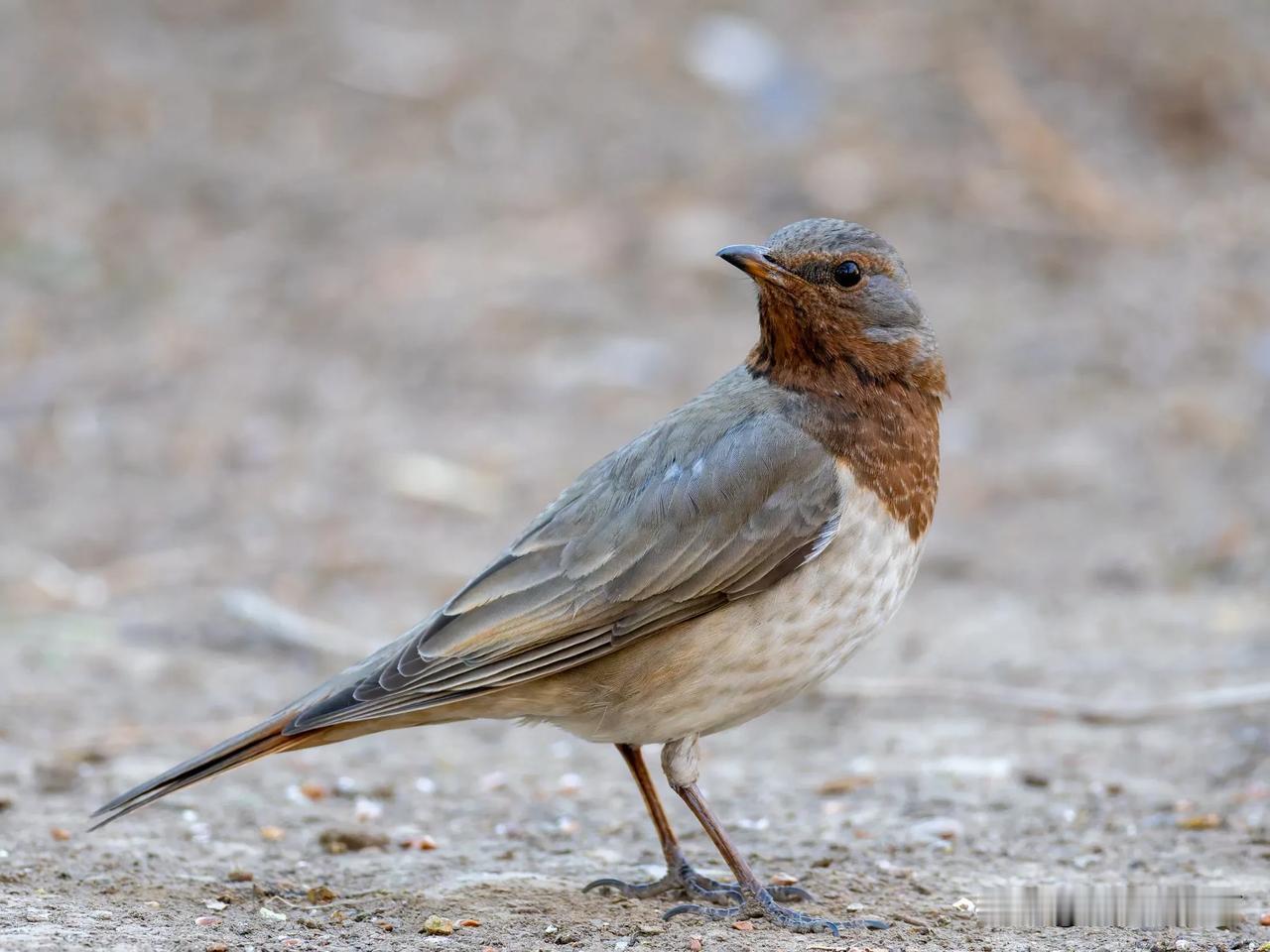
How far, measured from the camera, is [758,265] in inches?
201

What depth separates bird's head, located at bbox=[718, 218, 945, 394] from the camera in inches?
204

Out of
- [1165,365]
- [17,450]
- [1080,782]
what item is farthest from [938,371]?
[17,450]

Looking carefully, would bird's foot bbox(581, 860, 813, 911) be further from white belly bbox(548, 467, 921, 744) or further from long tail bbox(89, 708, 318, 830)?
long tail bbox(89, 708, 318, 830)

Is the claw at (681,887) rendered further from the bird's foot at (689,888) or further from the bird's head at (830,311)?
the bird's head at (830,311)

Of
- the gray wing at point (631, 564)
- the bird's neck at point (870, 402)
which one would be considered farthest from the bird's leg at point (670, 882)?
the bird's neck at point (870, 402)

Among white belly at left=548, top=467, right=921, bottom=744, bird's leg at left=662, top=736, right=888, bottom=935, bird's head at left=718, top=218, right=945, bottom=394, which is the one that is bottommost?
bird's leg at left=662, top=736, right=888, bottom=935

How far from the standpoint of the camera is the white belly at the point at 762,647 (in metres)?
4.77

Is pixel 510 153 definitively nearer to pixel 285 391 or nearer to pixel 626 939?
pixel 285 391

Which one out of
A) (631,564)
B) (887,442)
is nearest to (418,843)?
(631,564)

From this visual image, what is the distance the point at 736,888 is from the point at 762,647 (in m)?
0.77

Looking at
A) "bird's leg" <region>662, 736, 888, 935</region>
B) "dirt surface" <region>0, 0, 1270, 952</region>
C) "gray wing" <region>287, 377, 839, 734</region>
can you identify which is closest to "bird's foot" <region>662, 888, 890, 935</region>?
"bird's leg" <region>662, 736, 888, 935</region>

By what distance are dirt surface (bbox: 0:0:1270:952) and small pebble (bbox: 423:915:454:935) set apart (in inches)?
1.3

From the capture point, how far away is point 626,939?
4.49 metres

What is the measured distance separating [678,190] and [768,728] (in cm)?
547
